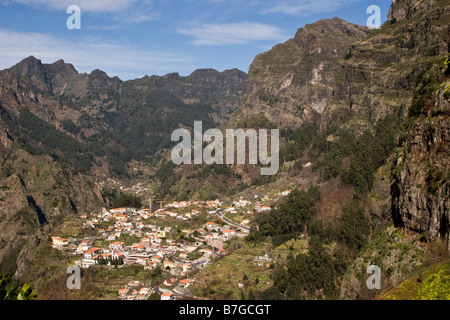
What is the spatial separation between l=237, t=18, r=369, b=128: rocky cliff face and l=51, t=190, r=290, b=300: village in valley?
51507mm

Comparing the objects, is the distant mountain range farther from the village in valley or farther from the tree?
the tree

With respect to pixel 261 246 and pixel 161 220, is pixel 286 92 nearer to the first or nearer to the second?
pixel 161 220

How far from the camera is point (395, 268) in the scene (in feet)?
89.2

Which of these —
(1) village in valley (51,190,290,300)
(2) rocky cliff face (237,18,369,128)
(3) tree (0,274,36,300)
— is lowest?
(1) village in valley (51,190,290,300)

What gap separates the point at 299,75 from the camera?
128 meters

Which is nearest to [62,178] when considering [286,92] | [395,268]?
[286,92]

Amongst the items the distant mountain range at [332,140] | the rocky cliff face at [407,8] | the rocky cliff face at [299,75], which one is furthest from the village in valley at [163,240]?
the rocky cliff face at [299,75]

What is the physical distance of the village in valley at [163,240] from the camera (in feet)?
137

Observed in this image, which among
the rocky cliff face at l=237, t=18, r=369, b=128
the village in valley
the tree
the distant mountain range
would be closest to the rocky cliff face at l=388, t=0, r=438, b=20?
the distant mountain range

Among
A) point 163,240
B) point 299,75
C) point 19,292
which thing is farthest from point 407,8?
point 19,292

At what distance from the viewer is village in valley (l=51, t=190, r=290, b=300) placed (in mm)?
41844

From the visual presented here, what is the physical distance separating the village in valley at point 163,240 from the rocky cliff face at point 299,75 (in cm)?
5151

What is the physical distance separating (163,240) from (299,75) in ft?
280

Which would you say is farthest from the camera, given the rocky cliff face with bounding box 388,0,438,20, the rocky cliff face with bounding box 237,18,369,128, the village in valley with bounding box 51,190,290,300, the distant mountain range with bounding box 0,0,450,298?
the rocky cliff face with bounding box 237,18,369,128
